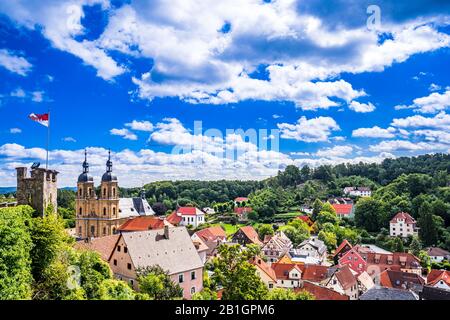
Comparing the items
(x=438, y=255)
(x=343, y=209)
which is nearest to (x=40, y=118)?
(x=438, y=255)

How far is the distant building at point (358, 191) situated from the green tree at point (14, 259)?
8929 cm

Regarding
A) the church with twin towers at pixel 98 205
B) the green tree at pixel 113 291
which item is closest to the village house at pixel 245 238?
the church with twin towers at pixel 98 205

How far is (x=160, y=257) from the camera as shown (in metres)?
22.5

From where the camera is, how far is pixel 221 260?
19.5 meters

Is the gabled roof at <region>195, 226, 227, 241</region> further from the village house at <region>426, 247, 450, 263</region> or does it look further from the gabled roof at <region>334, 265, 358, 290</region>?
the village house at <region>426, 247, 450, 263</region>

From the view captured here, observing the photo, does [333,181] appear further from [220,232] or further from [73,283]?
[73,283]

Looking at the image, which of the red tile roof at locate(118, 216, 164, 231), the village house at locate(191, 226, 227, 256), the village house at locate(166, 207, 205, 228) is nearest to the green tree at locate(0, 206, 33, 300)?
the red tile roof at locate(118, 216, 164, 231)

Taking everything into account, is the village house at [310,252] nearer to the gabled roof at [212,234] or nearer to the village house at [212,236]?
the village house at [212,236]

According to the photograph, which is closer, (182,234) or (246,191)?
(182,234)

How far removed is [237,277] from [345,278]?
18768mm

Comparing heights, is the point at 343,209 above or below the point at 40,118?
below

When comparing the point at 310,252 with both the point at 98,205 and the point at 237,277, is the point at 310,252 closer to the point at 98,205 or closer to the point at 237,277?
the point at 98,205
